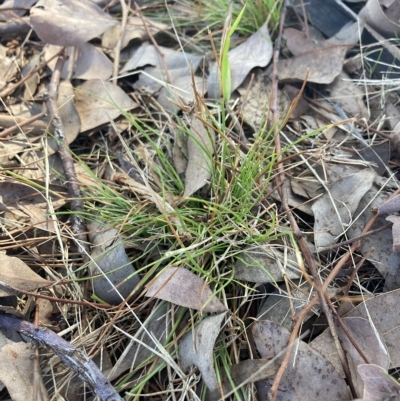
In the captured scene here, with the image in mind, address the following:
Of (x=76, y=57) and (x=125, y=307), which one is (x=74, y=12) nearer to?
(x=76, y=57)

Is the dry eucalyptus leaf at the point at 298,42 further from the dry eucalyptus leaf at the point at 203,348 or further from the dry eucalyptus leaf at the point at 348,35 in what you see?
the dry eucalyptus leaf at the point at 203,348

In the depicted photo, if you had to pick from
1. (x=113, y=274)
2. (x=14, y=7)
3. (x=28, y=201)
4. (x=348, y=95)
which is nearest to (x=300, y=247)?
(x=113, y=274)

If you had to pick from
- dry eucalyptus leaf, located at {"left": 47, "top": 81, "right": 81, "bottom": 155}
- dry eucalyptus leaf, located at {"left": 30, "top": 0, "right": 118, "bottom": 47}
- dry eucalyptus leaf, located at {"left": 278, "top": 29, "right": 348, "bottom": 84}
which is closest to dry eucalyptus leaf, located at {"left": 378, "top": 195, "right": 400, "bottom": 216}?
dry eucalyptus leaf, located at {"left": 278, "top": 29, "right": 348, "bottom": 84}

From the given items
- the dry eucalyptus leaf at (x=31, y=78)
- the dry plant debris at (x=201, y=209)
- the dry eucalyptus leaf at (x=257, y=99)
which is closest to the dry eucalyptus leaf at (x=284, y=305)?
the dry plant debris at (x=201, y=209)

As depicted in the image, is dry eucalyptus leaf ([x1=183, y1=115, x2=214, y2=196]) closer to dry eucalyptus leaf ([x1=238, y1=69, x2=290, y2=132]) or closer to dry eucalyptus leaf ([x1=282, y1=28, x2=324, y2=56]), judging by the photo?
dry eucalyptus leaf ([x1=238, y1=69, x2=290, y2=132])

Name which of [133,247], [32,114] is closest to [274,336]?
[133,247]

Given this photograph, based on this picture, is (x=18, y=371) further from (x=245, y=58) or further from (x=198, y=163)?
(x=245, y=58)
